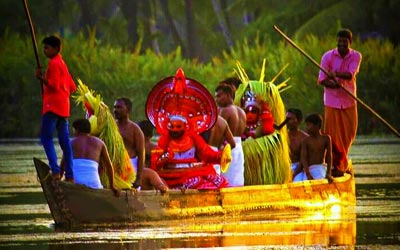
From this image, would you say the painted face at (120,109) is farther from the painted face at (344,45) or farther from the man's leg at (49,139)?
the painted face at (344,45)

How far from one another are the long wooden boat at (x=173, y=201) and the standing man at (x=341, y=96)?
2.83 ft

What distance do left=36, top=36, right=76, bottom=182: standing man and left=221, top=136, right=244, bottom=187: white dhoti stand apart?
207 cm

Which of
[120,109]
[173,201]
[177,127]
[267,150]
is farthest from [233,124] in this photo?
[173,201]

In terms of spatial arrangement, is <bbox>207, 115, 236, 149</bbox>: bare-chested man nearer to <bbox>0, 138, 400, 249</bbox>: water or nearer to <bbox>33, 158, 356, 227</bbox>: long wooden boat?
<bbox>33, 158, 356, 227</bbox>: long wooden boat

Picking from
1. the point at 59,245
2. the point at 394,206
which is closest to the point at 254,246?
the point at 59,245

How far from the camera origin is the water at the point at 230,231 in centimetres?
1338

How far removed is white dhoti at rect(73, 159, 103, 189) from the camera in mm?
14719

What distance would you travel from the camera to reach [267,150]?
16828 millimetres

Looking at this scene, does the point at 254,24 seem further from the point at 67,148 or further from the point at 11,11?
the point at 67,148

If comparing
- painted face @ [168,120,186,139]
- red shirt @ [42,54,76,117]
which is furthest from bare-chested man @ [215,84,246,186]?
red shirt @ [42,54,76,117]

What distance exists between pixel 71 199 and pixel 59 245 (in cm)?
101

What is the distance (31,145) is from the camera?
32.2 m

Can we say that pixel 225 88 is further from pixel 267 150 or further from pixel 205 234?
pixel 205 234

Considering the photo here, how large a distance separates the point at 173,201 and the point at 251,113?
239cm
